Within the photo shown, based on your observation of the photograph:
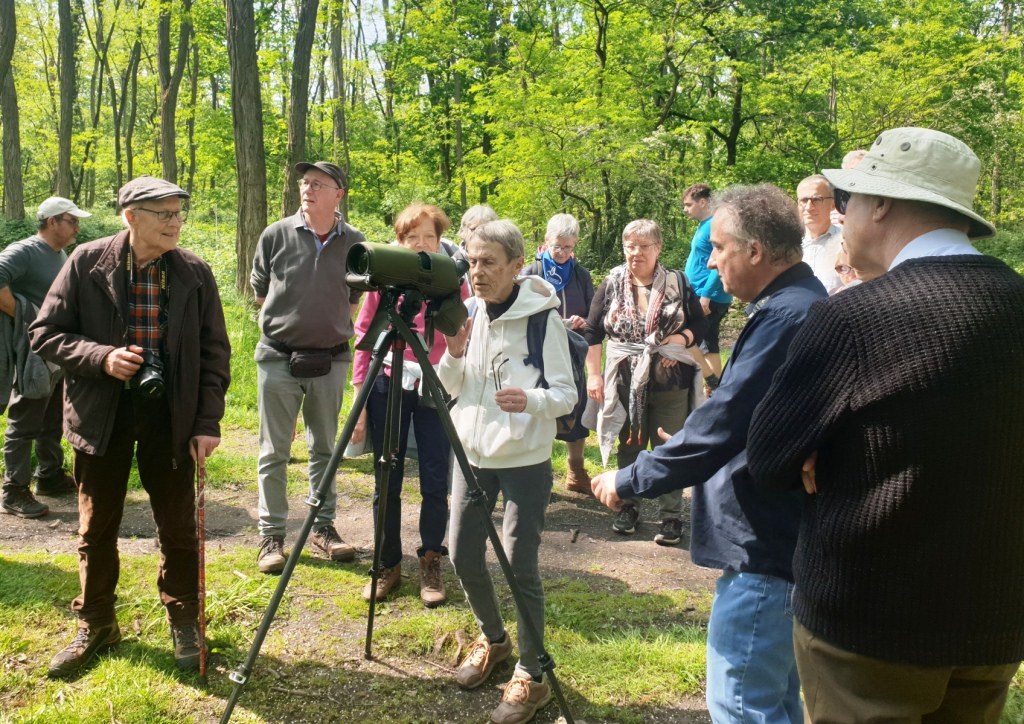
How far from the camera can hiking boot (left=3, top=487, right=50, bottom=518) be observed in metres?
5.27

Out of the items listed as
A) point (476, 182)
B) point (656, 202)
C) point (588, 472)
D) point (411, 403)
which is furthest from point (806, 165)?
point (411, 403)

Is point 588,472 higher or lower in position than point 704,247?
lower

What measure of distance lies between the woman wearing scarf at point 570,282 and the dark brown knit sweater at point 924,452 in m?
4.07

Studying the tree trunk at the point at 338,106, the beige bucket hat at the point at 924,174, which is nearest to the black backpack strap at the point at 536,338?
the beige bucket hat at the point at 924,174

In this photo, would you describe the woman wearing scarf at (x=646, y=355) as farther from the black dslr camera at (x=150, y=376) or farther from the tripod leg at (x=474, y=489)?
the black dslr camera at (x=150, y=376)

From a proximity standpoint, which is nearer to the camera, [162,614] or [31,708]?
[31,708]

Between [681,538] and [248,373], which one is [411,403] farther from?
[248,373]

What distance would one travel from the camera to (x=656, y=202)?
47.4 ft

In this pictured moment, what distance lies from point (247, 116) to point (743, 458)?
29.0 feet

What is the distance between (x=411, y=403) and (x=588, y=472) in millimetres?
2692

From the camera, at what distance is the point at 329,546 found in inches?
185

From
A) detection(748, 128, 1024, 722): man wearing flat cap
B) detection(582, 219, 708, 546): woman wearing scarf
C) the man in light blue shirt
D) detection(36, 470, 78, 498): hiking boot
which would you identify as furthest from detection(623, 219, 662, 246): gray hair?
detection(36, 470, 78, 498): hiking boot

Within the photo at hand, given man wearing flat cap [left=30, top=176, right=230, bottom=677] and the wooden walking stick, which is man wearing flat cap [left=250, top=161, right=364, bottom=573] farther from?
the wooden walking stick

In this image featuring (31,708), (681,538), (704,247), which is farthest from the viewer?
(704,247)
